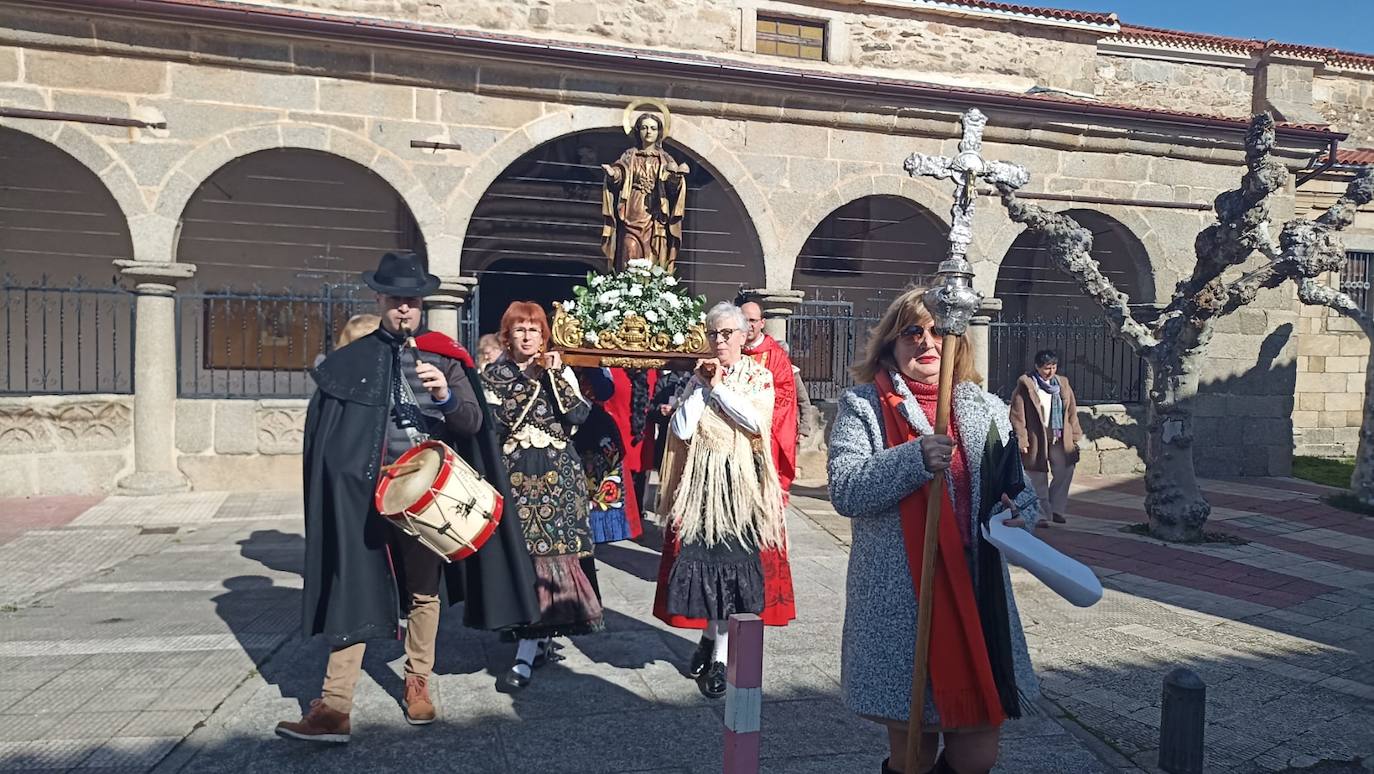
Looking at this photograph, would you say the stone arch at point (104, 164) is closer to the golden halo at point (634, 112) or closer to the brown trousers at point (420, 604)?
the golden halo at point (634, 112)

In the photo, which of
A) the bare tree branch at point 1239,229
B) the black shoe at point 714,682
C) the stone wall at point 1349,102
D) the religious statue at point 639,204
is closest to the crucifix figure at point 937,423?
the black shoe at point 714,682

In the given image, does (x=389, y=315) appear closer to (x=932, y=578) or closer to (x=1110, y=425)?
(x=932, y=578)

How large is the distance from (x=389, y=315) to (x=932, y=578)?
2.44 meters

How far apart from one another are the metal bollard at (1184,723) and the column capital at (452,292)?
7872 mm

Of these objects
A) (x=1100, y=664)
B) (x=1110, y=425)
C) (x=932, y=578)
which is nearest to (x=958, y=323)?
(x=932, y=578)

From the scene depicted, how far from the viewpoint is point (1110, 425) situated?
1214 centimetres

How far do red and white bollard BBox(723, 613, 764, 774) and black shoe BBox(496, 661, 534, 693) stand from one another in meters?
1.95

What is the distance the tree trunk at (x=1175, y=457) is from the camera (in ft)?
26.3

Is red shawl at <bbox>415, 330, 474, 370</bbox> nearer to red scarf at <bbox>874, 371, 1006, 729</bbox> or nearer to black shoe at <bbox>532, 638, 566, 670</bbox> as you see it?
black shoe at <bbox>532, 638, 566, 670</bbox>

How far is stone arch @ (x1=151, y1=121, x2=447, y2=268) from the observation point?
29.5ft

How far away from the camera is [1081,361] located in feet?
46.1

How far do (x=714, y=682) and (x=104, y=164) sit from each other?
8.34 meters

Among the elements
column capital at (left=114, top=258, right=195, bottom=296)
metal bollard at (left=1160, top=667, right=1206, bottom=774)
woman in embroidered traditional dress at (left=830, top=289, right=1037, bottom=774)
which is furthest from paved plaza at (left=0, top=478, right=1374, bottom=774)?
column capital at (left=114, top=258, right=195, bottom=296)

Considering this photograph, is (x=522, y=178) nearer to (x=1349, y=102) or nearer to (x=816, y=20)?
(x=816, y=20)
